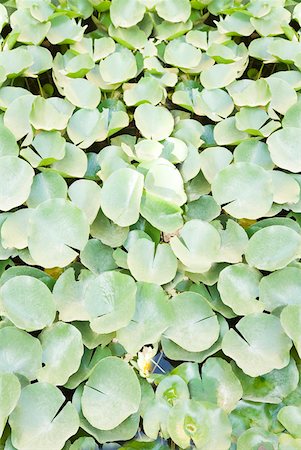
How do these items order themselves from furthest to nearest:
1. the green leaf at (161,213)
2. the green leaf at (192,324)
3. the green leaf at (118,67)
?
the green leaf at (118,67) → the green leaf at (161,213) → the green leaf at (192,324)

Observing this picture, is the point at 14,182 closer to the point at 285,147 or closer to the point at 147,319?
the point at 147,319

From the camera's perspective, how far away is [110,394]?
2.79ft

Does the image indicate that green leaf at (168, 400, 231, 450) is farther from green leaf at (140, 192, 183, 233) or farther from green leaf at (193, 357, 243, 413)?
green leaf at (140, 192, 183, 233)

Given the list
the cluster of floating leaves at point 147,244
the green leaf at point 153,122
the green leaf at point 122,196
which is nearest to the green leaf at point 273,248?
the cluster of floating leaves at point 147,244

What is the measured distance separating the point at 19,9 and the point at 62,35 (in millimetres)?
143

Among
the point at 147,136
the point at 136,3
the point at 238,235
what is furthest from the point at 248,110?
the point at 136,3

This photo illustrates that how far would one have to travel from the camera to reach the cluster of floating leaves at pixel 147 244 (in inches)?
33.8

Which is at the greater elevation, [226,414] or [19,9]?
[19,9]

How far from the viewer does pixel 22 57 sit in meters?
1.30

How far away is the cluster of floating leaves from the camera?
857mm

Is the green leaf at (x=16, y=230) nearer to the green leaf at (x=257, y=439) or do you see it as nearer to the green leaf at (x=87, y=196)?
the green leaf at (x=87, y=196)

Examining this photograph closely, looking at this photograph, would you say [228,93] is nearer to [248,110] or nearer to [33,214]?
[248,110]

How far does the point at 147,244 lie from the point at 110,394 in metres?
0.28

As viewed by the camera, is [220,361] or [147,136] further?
[147,136]
